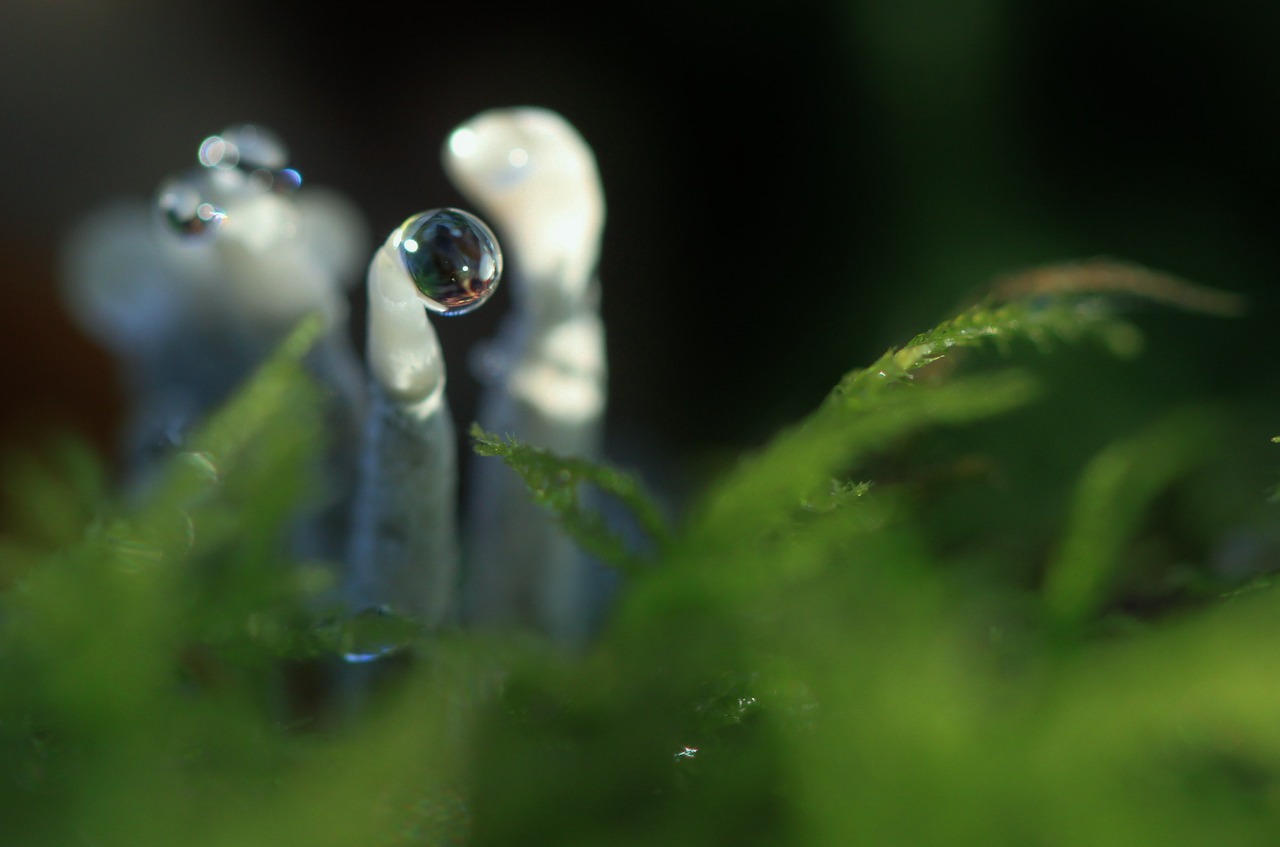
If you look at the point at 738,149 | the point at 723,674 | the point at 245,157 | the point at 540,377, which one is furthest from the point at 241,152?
the point at 738,149

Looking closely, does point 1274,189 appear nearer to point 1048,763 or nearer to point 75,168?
point 1048,763

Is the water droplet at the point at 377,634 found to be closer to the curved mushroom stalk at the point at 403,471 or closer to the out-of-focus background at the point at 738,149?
the curved mushroom stalk at the point at 403,471

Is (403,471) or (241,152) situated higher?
(241,152)

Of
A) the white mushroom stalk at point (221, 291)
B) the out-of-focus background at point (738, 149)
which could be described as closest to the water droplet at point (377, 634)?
the white mushroom stalk at point (221, 291)

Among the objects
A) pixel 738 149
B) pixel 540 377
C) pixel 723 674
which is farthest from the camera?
pixel 738 149

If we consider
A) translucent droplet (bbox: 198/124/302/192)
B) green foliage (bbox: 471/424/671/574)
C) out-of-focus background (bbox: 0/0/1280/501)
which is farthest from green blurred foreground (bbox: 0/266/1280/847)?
out-of-focus background (bbox: 0/0/1280/501)

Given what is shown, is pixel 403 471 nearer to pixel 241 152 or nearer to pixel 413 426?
pixel 413 426
